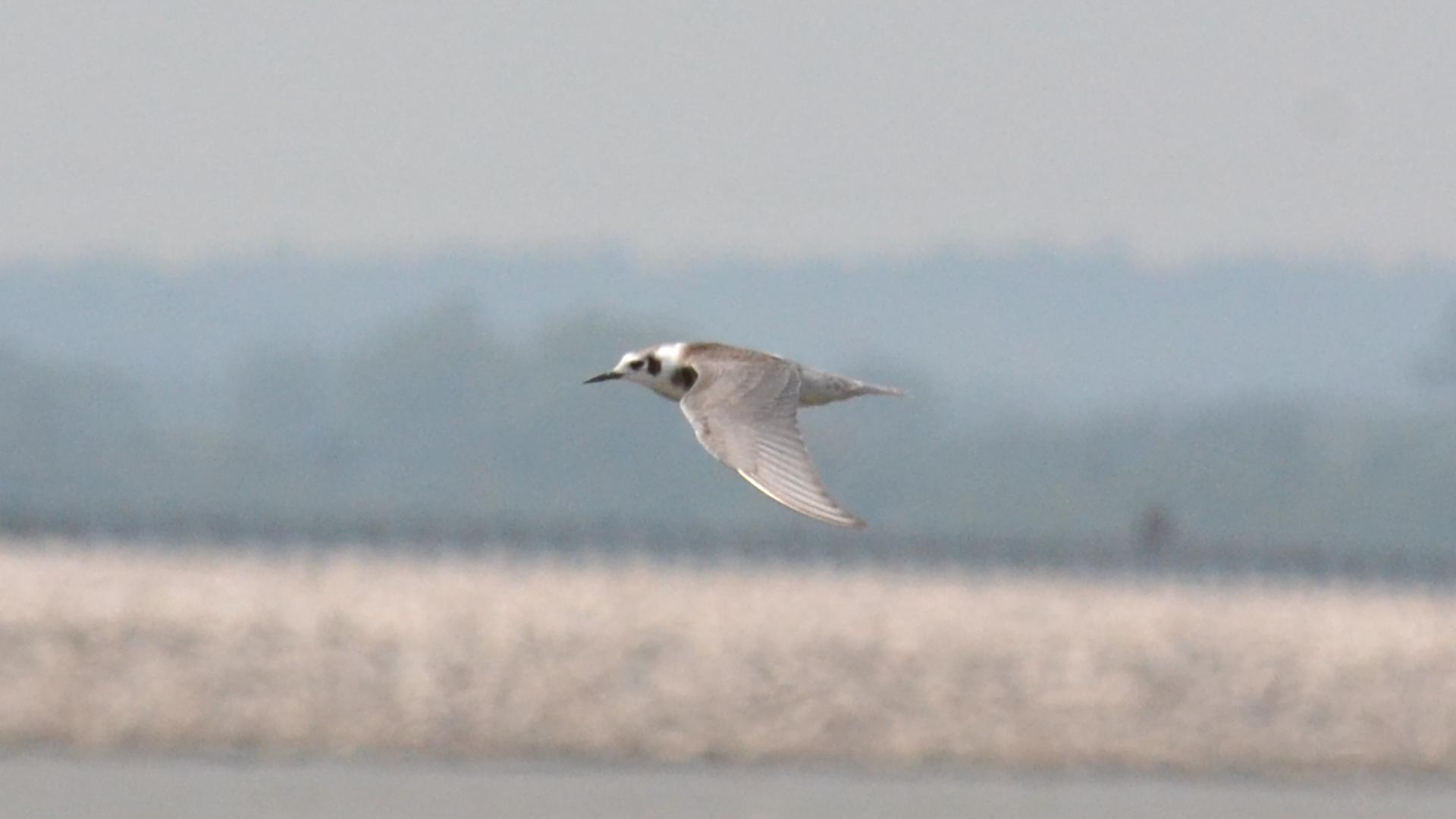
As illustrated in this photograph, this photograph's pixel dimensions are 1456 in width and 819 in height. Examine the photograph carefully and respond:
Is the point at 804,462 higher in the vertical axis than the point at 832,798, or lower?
higher

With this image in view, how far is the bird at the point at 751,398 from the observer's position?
45.5ft

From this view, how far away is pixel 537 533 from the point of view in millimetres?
65188

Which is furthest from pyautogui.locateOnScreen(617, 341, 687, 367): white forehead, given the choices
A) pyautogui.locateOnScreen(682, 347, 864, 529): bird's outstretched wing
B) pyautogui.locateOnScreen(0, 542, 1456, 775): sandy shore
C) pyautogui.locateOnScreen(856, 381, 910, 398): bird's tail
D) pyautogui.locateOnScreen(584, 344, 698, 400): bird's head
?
pyautogui.locateOnScreen(0, 542, 1456, 775): sandy shore

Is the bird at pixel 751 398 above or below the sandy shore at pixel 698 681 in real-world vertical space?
above

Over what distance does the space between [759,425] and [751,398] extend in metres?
0.23

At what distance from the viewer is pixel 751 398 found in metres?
14.6

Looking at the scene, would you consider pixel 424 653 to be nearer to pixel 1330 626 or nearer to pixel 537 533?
pixel 1330 626

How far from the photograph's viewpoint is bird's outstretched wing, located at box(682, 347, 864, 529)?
13.7m

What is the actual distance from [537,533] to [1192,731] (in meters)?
22.6

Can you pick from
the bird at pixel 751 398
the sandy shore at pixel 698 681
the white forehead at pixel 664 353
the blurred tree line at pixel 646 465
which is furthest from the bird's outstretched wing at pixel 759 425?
the blurred tree line at pixel 646 465

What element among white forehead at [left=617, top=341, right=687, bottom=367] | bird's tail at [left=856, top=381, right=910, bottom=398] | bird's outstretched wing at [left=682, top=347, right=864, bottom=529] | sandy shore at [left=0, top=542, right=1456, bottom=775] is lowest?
sandy shore at [left=0, top=542, right=1456, bottom=775]

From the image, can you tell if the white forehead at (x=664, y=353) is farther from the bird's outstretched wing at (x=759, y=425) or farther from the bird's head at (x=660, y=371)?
the bird's outstretched wing at (x=759, y=425)

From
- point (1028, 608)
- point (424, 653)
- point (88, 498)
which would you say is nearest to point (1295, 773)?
point (1028, 608)

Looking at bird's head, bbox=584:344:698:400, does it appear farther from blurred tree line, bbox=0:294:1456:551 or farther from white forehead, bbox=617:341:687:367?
blurred tree line, bbox=0:294:1456:551
